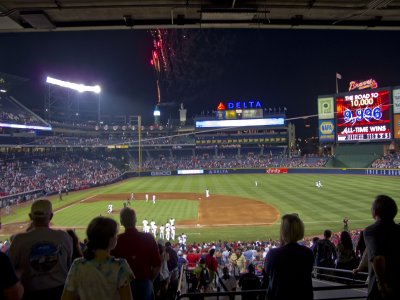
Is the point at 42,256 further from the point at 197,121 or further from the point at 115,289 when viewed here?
the point at 197,121

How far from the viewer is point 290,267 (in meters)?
3.20

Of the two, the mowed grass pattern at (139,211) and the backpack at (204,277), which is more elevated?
the backpack at (204,277)

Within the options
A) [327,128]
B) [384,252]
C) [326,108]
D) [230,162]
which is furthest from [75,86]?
[384,252]

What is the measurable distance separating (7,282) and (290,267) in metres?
2.43

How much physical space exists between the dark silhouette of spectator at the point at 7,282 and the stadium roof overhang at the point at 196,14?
3938 millimetres

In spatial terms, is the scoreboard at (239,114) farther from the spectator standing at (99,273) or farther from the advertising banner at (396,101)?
the spectator standing at (99,273)

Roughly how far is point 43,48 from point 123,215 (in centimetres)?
7674

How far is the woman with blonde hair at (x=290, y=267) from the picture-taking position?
321cm

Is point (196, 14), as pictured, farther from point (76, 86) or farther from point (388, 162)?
point (76, 86)

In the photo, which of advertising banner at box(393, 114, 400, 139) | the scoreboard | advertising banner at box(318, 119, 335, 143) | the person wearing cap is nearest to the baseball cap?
the person wearing cap

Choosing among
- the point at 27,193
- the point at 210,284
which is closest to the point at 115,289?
the point at 210,284

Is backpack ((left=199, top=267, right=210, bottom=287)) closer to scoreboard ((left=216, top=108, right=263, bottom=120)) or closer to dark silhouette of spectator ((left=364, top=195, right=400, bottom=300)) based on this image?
dark silhouette of spectator ((left=364, top=195, right=400, bottom=300))

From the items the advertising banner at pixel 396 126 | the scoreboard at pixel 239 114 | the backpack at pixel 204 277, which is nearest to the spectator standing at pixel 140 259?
the backpack at pixel 204 277

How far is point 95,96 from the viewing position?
3999 inches
